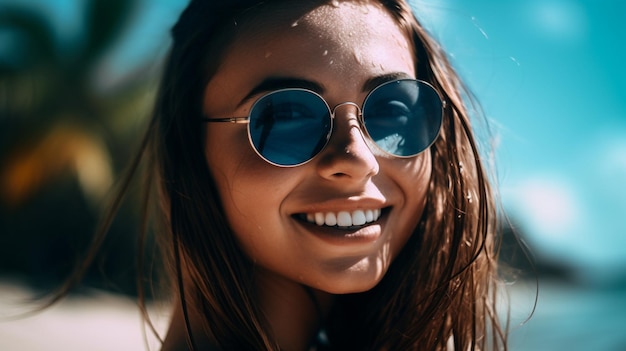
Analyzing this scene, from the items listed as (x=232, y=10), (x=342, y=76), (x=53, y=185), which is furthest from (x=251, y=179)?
(x=53, y=185)

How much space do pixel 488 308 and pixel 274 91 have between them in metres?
1.02

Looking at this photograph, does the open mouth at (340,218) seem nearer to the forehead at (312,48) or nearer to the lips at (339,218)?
the lips at (339,218)

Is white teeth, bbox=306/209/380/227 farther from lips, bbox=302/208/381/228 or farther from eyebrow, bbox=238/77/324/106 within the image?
eyebrow, bbox=238/77/324/106

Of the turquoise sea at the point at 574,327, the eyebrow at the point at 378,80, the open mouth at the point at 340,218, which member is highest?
the eyebrow at the point at 378,80

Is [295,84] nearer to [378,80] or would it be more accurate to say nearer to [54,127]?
[378,80]

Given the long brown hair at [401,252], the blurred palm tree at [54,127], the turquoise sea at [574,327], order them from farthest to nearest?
the blurred palm tree at [54,127] → the turquoise sea at [574,327] → the long brown hair at [401,252]

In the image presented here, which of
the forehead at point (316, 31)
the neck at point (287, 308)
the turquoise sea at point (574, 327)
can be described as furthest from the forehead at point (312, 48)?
the turquoise sea at point (574, 327)

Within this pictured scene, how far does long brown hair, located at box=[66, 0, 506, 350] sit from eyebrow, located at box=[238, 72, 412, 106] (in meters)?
0.21

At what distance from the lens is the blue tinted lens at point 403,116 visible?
1.86 metres

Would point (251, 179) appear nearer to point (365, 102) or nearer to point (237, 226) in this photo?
point (237, 226)

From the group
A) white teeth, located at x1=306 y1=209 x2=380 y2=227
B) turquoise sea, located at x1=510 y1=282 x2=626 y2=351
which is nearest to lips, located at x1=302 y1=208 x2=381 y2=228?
white teeth, located at x1=306 y1=209 x2=380 y2=227

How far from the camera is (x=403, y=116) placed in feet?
6.33

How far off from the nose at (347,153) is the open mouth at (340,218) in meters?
0.11

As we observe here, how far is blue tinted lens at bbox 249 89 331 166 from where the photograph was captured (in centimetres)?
181
